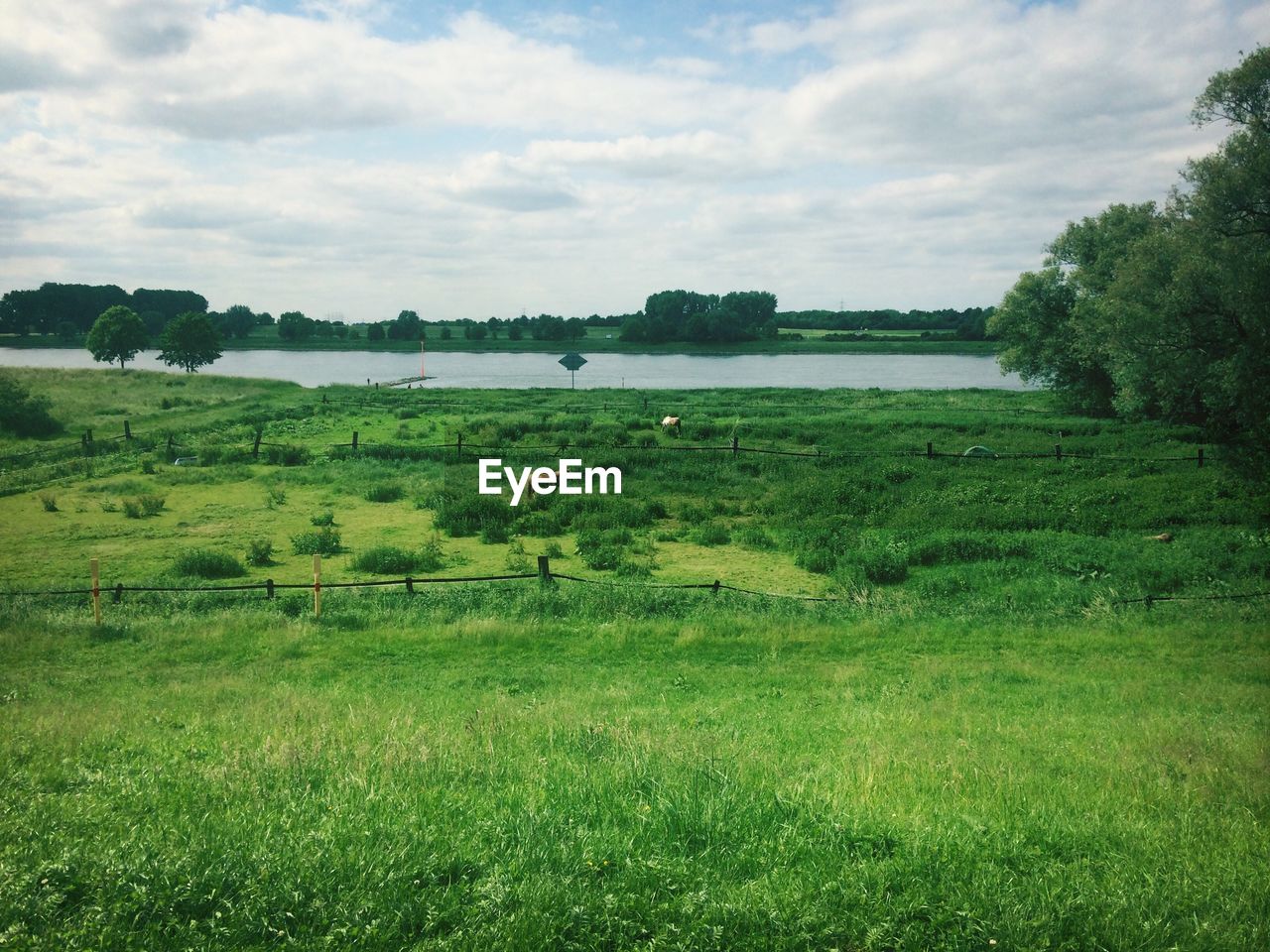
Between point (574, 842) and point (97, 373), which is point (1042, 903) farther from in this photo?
point (97, 373)

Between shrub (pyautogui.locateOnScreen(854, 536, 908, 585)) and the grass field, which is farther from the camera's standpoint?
shrub (pyautogui.locateOnScreen(854, 536, 908, 585))

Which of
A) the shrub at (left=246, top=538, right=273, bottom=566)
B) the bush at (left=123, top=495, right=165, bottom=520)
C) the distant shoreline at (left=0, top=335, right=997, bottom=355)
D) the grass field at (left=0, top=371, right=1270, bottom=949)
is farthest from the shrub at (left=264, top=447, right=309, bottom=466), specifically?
the distant shoreline at (left=0, top=335, right=997, bottom=355)

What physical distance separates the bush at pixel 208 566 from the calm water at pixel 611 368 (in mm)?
72043

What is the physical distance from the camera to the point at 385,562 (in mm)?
21188

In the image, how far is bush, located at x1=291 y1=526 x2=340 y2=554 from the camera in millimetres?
22612

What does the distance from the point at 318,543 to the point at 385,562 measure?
2.67 metres

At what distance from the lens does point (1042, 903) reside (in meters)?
4.95

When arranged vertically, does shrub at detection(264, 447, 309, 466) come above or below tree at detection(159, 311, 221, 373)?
below

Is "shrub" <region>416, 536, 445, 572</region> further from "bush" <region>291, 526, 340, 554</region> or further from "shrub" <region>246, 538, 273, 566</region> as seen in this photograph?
"shrub" <region>246, 538, 273, 566</region>

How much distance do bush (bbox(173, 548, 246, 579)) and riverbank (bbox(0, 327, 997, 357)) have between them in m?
121

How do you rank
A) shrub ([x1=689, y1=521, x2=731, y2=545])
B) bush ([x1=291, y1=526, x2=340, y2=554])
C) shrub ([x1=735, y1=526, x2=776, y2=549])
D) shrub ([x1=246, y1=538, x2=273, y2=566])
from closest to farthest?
shrub ([x1=246, y1=538, x2=273, y2=566]) → bush ([x1=291, y1=526, x2=340, y2=554]) → shrub ([x1=735, y1=526, x2=776, y2=549]) → shrub ([x1=689, y1=521, x2=731, y2=545])

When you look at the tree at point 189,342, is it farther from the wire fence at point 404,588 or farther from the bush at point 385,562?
the wire fence at point 404,588

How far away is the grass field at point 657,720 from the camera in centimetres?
490

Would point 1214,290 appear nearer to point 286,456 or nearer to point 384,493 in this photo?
point 384,493
